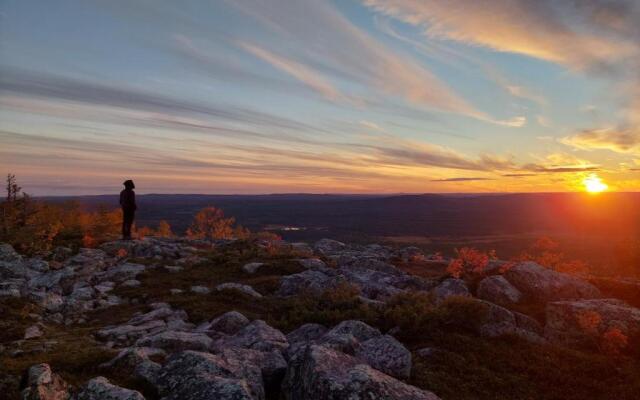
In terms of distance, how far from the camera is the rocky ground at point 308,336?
860 cm

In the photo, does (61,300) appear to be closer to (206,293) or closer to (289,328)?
(206,293)

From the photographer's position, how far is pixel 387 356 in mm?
11164

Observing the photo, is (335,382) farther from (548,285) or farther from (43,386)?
(548,285)

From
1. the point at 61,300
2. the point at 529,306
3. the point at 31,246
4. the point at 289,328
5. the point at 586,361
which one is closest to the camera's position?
the point at 586,361

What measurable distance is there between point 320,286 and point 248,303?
3884 millimetres

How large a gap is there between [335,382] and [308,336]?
701 cm

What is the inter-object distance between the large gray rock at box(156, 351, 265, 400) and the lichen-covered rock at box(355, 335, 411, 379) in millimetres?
3154

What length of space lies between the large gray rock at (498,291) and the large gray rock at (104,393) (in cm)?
1596

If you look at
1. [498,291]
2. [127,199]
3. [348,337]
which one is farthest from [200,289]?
[127,199]

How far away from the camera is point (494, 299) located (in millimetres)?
19375

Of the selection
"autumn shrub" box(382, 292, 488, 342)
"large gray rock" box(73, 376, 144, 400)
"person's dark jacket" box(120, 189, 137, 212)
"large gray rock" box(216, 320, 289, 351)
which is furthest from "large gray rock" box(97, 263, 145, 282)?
"large gray rock" box(73, 376, 144, 400)

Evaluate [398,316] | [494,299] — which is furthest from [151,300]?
[494,299]

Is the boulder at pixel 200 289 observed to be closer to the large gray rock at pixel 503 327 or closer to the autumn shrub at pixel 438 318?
the autumn shrub at pixel 438 318

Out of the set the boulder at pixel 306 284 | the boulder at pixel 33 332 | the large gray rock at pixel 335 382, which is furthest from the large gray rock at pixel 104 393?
the boulder at pixel 306 284
